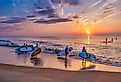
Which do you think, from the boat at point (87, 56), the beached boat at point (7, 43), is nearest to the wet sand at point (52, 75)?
the boat at point (87, 56)

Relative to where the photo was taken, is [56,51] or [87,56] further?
[56,51]

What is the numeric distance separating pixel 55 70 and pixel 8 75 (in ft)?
1.96

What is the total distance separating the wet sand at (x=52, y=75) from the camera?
11.2 feet

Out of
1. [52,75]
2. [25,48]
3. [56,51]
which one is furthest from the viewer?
[25,48]

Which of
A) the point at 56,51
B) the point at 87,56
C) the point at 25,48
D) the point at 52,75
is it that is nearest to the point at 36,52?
the point at 25,48

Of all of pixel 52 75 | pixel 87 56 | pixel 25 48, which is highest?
pixel 25 48

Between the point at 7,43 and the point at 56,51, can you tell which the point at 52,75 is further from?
the point at 7,43

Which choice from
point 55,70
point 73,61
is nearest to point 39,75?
point 55,70

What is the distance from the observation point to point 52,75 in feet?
11.7

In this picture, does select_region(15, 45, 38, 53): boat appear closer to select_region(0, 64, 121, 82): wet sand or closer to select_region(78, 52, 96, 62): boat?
select_region(0, 64, 121, 82): wet sand

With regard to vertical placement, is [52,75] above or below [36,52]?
below

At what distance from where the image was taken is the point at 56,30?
3.74 metres

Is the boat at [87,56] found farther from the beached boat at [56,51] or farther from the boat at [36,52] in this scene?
the boat at [36,52]

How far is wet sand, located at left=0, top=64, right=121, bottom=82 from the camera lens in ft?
11.2
